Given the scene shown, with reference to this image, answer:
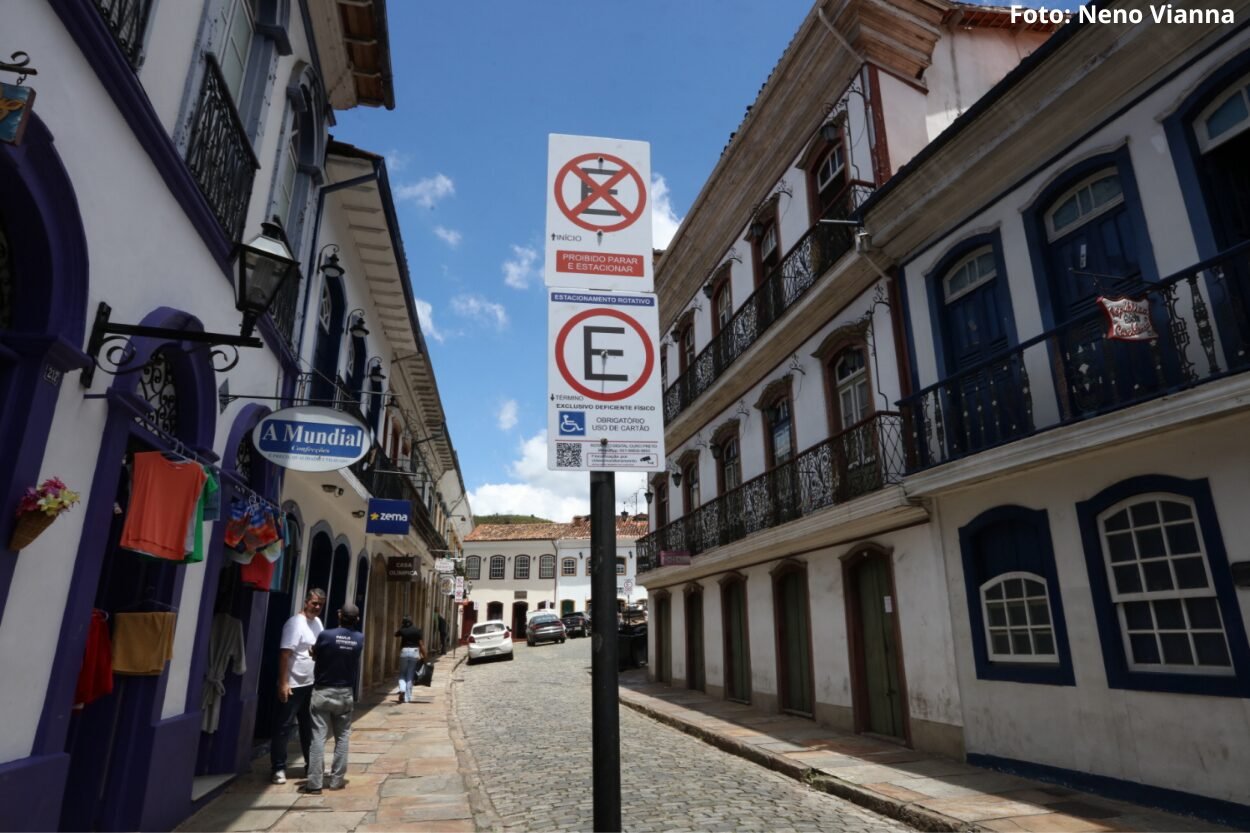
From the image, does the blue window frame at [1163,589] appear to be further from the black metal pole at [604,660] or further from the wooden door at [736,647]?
the wooden door at [736,647]

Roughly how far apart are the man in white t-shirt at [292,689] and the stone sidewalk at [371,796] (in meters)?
0.30

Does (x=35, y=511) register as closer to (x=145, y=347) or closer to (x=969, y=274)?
(x=145, y=347)

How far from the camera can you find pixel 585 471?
248 centimetres

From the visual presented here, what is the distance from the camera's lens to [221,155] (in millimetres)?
6129

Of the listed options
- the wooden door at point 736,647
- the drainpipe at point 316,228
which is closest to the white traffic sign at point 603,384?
the drainpipe at point 316,228

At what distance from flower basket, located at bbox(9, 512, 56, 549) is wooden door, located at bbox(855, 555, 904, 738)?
30.6 feet

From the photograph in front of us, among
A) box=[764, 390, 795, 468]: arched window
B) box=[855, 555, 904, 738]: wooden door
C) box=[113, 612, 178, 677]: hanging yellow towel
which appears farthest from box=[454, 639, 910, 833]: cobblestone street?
box=[764, 390, 795, 468]: arched window

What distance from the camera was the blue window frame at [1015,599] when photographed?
25.2 feet

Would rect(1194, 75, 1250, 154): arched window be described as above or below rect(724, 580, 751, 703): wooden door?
above

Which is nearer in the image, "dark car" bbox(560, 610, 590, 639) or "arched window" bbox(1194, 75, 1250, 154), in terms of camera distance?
"arched window" bbox(1194, 75, 1250, 154)

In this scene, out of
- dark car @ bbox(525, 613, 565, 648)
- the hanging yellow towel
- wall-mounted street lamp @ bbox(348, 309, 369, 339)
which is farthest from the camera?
dark car @ bbox(525, 613, 565, 648)

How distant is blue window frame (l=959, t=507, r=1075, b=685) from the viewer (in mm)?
7684

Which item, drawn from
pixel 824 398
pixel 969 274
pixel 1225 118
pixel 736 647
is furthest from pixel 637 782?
pixel 1225 118

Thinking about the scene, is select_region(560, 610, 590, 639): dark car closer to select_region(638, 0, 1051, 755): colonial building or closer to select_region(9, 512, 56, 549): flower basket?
select_region(638, 0, 1051, 755): colonial building
